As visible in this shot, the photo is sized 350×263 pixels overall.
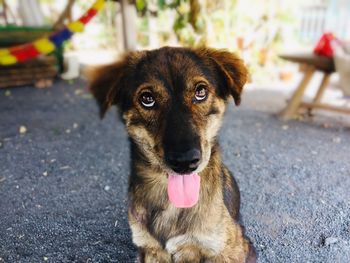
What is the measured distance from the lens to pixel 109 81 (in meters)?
2.55

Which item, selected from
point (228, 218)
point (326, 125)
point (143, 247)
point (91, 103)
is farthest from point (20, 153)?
point (326, 125)

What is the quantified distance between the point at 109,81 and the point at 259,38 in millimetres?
7465

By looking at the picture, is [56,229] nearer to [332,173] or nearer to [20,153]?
[20,153]

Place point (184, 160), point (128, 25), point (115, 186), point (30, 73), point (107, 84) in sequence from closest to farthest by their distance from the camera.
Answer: point (184, 160), point (107, 84), point (115, 186), point (128, 25), point (30, 73)

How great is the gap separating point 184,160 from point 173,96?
49 centimetres

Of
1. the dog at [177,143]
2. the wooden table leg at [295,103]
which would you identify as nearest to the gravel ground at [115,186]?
the wooden table leg at [295,103]

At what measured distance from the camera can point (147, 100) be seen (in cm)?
240

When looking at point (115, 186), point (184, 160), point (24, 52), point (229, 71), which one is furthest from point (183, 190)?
point (24, 52)

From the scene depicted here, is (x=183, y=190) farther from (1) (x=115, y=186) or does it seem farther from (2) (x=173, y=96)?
(1) (x=115, y=186)

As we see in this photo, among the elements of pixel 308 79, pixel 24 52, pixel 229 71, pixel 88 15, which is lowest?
pixel 308 79

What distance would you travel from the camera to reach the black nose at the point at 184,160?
207 cm

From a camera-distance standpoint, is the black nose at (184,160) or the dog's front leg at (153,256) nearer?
the black nose at (184,160)

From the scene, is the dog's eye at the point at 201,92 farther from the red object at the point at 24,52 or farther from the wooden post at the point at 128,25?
the red object at the point at 24,52

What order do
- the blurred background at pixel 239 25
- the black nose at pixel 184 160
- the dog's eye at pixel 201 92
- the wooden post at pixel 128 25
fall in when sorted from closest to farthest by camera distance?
the black nose at pixel 184 160, the dog's eye at pixel 201 92, the wooden post at pixel 128 25, the blurred background at pixel 239 25
